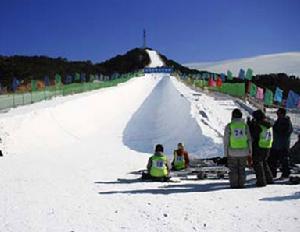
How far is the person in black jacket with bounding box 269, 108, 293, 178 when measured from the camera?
11250mm

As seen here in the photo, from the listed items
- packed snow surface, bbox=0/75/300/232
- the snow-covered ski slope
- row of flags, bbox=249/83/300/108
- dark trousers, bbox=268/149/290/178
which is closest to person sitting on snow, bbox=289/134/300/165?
dark trousers, bbox=268/149/290/178

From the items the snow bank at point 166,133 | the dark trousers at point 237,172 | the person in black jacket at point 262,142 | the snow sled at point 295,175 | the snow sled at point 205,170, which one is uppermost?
the person in black jacket at point 262,142

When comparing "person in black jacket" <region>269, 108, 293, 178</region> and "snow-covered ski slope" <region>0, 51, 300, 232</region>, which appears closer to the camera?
"snow-covered ski slope" <region>0, 51, 300, 232</region>

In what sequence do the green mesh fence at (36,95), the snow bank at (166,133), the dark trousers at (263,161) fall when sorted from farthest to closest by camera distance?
1. the green mesh fence at (36,95)
2. the snow bank at (166,133)
3. the dark trousers at (263,161)

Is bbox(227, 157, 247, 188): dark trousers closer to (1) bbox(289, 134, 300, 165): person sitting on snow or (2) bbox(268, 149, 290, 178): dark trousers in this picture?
(2) bbox(268, 149, 290, 178): dark trousers

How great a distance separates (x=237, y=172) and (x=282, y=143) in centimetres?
→ 187

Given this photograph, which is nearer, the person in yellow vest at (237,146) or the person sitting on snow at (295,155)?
the person in yellow vest at (237,146)

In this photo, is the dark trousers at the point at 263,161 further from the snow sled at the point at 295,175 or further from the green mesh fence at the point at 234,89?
the green mesh fence at the point at 234,89

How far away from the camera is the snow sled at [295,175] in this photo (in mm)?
10344

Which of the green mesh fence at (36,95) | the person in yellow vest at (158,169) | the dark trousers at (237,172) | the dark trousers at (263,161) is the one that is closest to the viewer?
the dark trousers at (237,172)

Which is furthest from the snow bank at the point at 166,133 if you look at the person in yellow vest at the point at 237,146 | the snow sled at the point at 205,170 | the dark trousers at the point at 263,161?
the person in yellow vest at the point at 237,146

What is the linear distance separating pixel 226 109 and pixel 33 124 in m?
19.8

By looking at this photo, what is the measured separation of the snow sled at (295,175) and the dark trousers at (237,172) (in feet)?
3.84

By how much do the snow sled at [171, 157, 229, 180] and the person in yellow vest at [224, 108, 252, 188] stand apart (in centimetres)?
193
